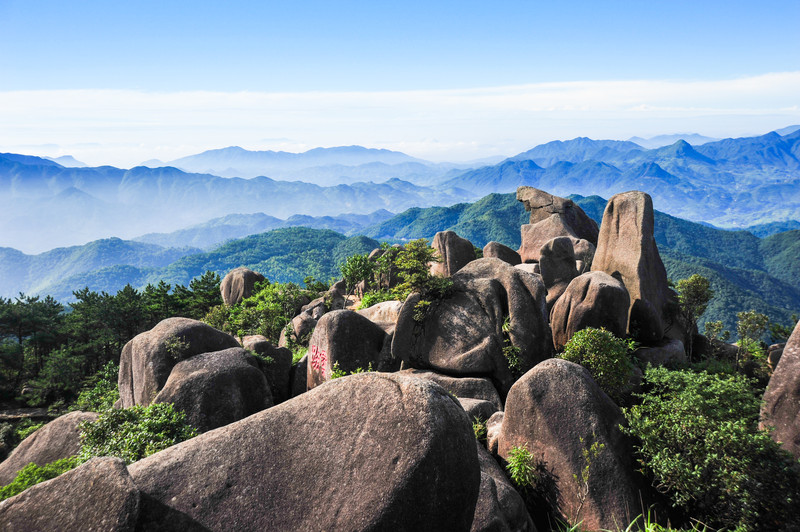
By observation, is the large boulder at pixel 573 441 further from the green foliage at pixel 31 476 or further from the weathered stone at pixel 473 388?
the green foliage at pixel 31 476

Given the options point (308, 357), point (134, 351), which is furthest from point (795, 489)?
point (134, 351)

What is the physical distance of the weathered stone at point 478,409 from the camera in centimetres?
1443

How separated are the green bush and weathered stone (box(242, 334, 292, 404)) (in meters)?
12.9

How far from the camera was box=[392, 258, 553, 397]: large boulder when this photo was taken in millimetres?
17828

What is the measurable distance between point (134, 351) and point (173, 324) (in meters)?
2.13

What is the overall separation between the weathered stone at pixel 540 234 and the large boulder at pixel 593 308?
14.2m

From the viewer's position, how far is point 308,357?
20.9m

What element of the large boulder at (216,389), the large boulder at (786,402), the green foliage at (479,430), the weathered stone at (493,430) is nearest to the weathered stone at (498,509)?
the weathered stone at (493,430)

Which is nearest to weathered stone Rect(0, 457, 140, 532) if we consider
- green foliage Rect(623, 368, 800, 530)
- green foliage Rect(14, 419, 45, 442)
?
green foliage Rect(623, 368, 800, 530)

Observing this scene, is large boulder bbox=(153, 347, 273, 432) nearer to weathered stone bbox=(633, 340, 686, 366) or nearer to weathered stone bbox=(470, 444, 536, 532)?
weathered stone bbox=(470, 444, 536, 532)

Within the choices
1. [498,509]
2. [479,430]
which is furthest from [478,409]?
[498,509]

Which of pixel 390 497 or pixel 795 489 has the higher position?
pixel 390 497

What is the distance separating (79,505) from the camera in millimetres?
6031

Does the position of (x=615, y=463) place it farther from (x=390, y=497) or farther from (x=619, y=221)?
(x=619, y=221)
